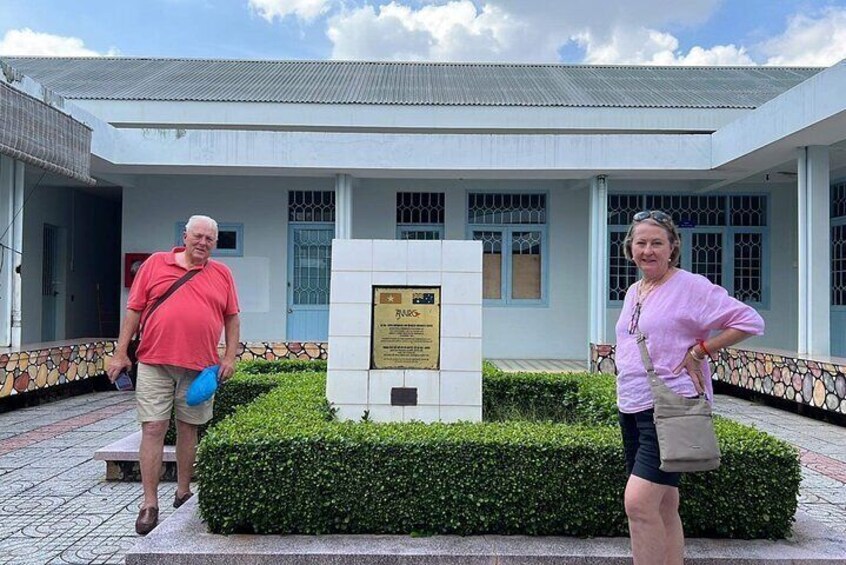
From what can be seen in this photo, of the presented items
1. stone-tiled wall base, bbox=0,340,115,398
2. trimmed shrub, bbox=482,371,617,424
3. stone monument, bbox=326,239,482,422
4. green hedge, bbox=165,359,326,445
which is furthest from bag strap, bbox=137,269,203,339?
stone-tiled wall base, bbox=0,340,115,398

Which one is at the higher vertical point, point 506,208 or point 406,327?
point 506,208

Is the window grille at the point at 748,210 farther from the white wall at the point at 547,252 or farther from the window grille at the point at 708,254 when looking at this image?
the white wall at the point at 547,252

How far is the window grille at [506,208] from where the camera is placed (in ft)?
36.7

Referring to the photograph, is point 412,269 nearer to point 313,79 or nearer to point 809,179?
point 809,179

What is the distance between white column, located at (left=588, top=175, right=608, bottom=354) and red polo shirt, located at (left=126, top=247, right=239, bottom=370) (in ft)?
22.4

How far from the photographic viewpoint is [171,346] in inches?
139

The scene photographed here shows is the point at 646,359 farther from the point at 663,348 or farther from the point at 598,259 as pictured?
the point at 598,259

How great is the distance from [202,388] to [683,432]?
2.47 meters

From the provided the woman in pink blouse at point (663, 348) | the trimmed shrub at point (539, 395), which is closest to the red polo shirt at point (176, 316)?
the woman in pink blouse at point (663, 348)

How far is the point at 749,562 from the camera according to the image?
2.92 metres

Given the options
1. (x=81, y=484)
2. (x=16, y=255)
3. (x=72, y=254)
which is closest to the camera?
(x=81, y=484)

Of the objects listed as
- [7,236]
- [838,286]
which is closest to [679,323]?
[7,236]

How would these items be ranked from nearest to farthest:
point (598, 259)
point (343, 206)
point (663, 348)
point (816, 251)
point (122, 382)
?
point (663, 348)
point (122, 382)
point (816, 251)
point (598, 259)
point (343, 206)

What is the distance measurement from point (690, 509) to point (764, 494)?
1.19ft
